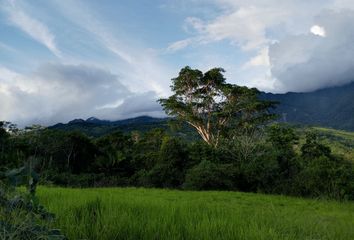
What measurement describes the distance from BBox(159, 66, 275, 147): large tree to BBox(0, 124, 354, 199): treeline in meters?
1.46

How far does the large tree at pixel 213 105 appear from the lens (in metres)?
32.8

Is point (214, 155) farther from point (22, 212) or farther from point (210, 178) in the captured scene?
point (22, 212)

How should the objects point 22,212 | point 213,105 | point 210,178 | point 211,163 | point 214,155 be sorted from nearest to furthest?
point 22,212, point 210,178, point 211,163, point 214,155, point 213,105

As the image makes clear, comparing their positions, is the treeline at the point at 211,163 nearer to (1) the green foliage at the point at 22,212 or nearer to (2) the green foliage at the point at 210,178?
(2) the green foliage at the point at 210,178

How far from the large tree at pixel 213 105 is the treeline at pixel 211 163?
4.78 feet

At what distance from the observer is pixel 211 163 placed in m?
24.4

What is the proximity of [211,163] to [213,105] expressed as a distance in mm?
10469

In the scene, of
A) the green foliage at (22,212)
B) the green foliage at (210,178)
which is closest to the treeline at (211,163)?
the green foliage at (210,178)

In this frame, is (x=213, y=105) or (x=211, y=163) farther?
(x=213, y=105)

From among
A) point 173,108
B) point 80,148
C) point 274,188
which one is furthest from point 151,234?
point 80,148

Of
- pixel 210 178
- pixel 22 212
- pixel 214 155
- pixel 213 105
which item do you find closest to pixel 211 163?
pixel 210 178

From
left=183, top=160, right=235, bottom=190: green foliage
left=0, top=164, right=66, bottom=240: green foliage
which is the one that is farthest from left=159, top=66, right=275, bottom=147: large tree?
left=0, top=164, right=66, bottom=240: green foliage

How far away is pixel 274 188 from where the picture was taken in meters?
22.2

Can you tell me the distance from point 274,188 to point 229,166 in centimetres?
337
